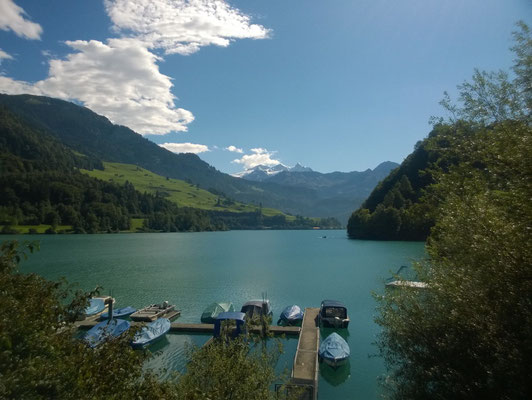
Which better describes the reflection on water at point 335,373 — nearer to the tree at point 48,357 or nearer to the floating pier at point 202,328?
the floating pier at point 202,328

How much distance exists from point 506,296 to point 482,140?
4.66 meters

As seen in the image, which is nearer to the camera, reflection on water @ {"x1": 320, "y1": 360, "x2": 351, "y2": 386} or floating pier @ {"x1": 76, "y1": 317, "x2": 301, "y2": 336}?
reflection on water @ {"x1": 320, "y1": 360, "x2": 351, "y2": 386}

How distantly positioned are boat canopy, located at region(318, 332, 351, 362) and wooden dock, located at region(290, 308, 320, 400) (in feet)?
2.08

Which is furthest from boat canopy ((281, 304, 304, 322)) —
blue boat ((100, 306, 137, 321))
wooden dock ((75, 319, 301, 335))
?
blue boat ((100, 306, 137, 321))

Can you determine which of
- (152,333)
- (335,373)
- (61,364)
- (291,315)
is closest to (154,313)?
(152,333)

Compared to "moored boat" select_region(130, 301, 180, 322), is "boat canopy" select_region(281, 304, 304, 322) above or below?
above

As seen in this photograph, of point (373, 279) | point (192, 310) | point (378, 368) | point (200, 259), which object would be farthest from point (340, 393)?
point (200, 259)

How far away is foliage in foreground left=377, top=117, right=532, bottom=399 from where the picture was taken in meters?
8.14

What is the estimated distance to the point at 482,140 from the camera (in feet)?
34.2

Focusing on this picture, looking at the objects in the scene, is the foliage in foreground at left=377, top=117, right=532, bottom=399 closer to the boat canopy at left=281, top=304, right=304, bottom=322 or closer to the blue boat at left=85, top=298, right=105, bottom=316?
the boat canopy at left=281, top=304, right=304, bottom=322

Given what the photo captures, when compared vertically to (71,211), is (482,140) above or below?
above

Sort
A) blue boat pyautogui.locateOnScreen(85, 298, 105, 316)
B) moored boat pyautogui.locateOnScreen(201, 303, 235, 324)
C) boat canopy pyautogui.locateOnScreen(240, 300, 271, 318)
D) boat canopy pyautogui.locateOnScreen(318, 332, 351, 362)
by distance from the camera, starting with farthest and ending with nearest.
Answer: blue boat pyautogui.locateOnScreen(85, 298, 105, 316) < moored boat pyautogui.locateOnScreen(201, 303, 235, 324) < boat canopy pyautogui.locateOnScreen(240, 300, 271, 318) < boat canopy pyautogui.locateOnScreen(318, 332, 351, 362)

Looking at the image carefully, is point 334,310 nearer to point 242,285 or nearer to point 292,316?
point 292,316

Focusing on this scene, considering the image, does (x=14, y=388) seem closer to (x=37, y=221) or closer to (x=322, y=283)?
(x=322, y=283)
